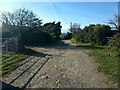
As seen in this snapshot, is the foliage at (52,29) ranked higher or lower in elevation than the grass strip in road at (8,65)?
higher

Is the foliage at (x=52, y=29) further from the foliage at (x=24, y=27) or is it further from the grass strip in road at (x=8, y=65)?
the grass strip in road at (x=8, y=65)

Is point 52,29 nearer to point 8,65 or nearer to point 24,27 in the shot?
point 24,27

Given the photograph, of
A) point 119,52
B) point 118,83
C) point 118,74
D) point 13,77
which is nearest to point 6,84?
point 13,77

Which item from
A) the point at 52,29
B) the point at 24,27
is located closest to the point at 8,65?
the point at 24,27

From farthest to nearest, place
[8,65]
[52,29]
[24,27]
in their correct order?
[52,29] → [24,27] → [8,65]

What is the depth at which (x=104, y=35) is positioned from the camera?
38125 millimetres

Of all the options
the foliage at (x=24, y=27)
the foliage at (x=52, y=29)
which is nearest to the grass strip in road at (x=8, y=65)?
the foliage at (x=24, y=27)

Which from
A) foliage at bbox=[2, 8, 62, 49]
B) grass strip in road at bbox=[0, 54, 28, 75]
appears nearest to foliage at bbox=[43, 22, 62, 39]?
foliage at bbox=[2, 8, 62, 49]

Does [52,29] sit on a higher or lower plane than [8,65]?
higher

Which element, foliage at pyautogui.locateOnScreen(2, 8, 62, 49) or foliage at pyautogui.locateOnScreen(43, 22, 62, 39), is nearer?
foliage at pyautogui.locateOnScreen(2, 8, 62, 49)

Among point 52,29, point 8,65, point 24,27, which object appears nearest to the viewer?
point 8,65

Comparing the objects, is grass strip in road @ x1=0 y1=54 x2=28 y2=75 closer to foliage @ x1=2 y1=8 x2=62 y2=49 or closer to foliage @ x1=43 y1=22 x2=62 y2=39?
foliage @ x1=2 y1=8 x2=62 y2=49

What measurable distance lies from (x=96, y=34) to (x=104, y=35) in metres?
1.25

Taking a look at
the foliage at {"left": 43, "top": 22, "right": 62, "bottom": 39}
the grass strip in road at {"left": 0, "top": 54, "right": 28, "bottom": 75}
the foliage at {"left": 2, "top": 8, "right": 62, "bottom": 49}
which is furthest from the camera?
the foliage at {"left": 43, "top": 22, "right": 62, "bottom": 39}
